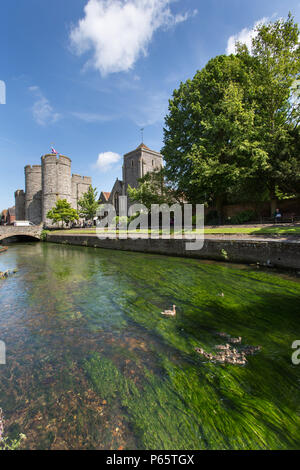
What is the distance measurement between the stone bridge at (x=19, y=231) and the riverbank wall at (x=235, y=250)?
79.2 ft

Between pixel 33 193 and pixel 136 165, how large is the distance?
101 feet

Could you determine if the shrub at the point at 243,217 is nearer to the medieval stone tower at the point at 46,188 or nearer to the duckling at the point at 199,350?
the duckling at the point at 199,350

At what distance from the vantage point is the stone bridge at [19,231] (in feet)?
109

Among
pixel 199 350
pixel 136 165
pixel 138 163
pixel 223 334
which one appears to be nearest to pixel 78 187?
pixel 136 165

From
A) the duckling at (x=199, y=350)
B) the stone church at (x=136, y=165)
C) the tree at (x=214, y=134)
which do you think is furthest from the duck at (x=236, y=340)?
the stone church at (x=136, y=165)

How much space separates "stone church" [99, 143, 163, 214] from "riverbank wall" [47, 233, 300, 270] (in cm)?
2984

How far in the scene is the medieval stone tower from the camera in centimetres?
5016

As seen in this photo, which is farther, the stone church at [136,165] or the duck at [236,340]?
the stone church at [136,165]

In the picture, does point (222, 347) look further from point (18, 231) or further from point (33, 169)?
point (33, 169)

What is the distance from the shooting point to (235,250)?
13070mm

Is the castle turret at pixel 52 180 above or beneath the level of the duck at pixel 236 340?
above

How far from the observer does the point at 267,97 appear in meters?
19.7

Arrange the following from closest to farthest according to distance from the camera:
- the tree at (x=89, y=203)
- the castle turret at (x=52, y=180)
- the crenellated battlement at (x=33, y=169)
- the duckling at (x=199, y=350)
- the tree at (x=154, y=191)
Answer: the duckling at (x=199, y=350), the tree at (x=154, y=191), the tree at (x=89, y=203), the castle turret at (x=52, y=180), the crenellated battlement at (x=33, y=169)

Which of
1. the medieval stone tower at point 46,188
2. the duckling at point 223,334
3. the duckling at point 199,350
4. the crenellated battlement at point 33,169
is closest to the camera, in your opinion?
the duckling at point 199,350
